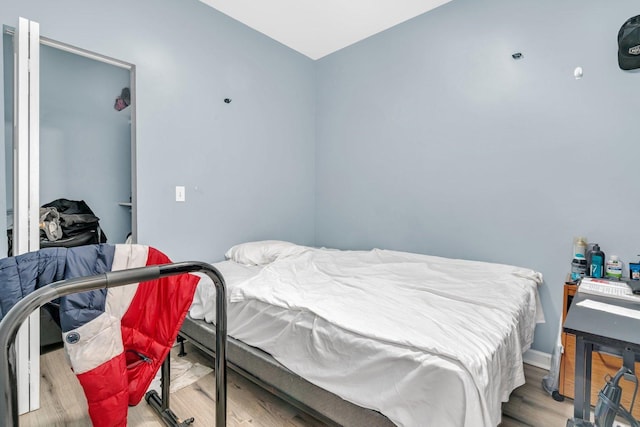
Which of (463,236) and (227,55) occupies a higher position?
(227,55)

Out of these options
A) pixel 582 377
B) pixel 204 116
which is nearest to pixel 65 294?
pixel 582 377

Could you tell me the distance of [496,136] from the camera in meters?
2.27

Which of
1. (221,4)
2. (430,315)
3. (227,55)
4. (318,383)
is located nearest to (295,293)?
(318,383)

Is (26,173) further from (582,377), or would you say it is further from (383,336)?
(582,377)

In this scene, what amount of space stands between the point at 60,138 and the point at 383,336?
2.45 metres

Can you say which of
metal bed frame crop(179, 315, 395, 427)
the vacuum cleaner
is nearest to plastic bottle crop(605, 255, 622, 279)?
the vacuum cleaner

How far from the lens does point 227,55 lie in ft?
8.68

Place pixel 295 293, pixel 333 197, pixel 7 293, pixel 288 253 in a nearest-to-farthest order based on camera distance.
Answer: pixel 7 293, pixel 295 293, pixel 288 253, pixel 333 197

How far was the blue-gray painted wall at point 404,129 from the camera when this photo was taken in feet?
6.22

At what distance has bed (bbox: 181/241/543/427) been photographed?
1.02 metres

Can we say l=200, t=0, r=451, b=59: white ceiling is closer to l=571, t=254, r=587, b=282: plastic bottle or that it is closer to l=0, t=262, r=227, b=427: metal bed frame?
l=571, t=254, r=587, b=282: plastic bottle

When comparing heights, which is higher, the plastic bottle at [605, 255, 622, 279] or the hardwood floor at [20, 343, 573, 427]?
the plastic bottle at [605, 255, 622, 279]

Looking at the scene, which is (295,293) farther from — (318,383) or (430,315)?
(430,315)

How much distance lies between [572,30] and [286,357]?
Answer: 8.69 feet
